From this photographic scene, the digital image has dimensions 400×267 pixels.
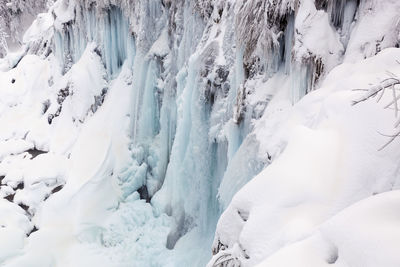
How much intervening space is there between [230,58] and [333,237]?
20.3 feet

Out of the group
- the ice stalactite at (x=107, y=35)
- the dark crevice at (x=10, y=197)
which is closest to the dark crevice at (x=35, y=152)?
the dark crevice at (x=10, y=197)

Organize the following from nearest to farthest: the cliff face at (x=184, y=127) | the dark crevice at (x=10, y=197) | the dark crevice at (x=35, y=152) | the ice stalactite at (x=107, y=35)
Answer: the cliff face at (x=184, y=127)
the dark crevice at (x=10, y=197)
the ice stalactite at (x=107, y=35)
the dark crevice at (x=35, y=152)

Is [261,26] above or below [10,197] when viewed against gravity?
above

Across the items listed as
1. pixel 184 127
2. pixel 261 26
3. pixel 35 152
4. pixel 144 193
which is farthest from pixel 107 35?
pixel 261 26

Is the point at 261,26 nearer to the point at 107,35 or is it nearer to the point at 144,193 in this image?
the point at 144,193

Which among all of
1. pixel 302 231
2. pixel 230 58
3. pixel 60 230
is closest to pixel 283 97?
pixel 230 58

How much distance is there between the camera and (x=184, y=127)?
31.7 feet

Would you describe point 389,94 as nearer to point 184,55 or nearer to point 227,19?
point 227,19

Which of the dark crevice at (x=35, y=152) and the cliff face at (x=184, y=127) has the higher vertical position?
the cliff face at (x=184, y=127)

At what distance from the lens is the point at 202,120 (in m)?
9.11

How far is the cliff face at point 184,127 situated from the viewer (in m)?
3.79

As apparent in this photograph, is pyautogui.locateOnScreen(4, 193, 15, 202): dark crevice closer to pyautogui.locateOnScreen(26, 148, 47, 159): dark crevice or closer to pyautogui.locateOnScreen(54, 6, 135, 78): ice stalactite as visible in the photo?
pyautogui.locateOnScreen(26, 148, 47, 159): dark crevice

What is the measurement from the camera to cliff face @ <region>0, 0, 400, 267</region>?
379cm

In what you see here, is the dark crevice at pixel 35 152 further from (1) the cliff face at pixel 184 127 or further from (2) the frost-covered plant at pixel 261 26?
(2) the frost-covered plant at pixel 261 26
